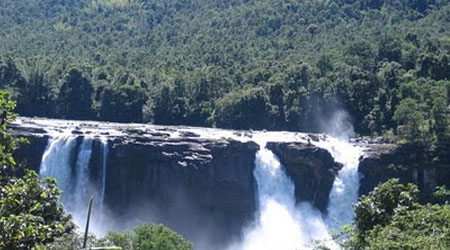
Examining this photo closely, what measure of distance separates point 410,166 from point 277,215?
10108 millimetres

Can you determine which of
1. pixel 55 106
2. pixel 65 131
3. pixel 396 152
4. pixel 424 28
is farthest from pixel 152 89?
pixel 424 28

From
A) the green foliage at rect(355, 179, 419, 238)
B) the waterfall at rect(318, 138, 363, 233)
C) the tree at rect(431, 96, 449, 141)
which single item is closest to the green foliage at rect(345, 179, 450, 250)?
the green foliage at rect(355, 179, 419, 238)

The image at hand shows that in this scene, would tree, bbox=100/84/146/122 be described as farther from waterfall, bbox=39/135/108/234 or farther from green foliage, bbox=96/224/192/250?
green foliage, bbox=96/224/192/250

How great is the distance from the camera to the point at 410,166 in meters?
51.9

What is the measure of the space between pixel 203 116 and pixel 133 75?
11359 mm

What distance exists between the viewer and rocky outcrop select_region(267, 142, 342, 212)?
2048 inches

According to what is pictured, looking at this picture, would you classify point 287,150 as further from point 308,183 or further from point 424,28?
point 424,28

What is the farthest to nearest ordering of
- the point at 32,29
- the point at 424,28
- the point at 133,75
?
the point at 32,29
the point at 424,28
the point at 133,75

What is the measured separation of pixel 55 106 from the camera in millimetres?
77500

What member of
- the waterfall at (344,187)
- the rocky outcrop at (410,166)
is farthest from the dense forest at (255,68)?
the waterfall at (344,187)

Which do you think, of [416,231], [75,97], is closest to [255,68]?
[75,97]

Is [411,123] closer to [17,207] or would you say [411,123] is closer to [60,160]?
[60,160]

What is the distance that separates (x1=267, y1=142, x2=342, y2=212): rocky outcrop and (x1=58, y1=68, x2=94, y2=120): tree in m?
30.4

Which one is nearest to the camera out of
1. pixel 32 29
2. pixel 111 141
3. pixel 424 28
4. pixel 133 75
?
pixel 111 141
